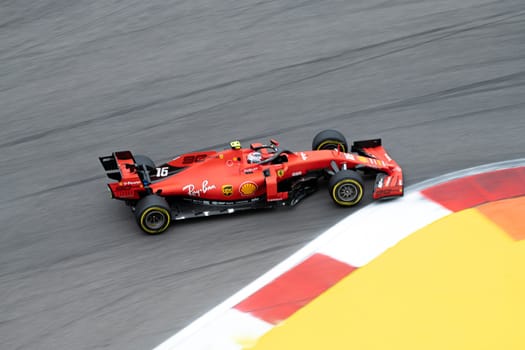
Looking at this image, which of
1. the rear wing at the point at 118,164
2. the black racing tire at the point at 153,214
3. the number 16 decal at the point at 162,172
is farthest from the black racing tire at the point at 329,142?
the rear wing at the point at 118,164

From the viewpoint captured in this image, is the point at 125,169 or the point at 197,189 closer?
the point at 197,189

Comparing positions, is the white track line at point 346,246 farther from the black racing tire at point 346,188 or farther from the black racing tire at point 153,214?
the black racing tire at point 153,214

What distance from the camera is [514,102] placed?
37.1ft

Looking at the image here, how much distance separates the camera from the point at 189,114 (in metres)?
12.0

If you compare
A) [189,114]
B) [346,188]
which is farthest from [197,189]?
[189,114]

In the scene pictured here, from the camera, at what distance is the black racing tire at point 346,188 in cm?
889

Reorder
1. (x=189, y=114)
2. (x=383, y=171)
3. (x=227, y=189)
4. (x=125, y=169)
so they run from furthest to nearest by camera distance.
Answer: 1. (x=189, y=114)
2. (x=383, y=171)
3. (x=125, y=169)
4. (x=227, y=189)

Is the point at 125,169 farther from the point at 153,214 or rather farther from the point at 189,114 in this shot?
the point at 189,114

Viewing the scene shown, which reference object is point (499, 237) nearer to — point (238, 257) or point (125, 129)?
point (238, 257)

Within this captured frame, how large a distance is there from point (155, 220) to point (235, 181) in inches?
45.7

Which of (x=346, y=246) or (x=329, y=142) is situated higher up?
(x=329, y=142)

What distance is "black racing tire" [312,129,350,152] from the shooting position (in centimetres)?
990

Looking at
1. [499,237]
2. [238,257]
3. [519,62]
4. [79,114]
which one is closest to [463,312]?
[499,237]

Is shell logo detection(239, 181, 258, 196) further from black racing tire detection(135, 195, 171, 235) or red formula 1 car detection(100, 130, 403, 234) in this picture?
black racing tire detection(135, 195, 171, 235)
